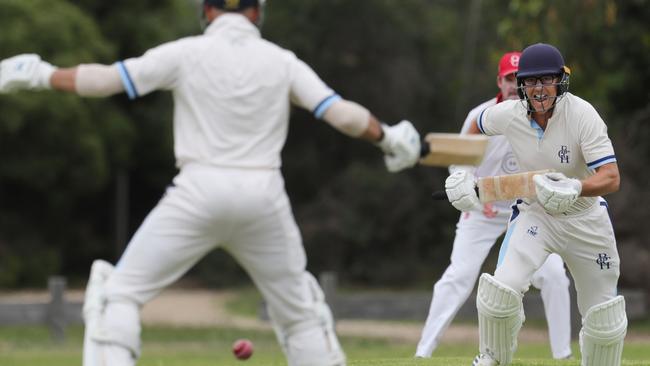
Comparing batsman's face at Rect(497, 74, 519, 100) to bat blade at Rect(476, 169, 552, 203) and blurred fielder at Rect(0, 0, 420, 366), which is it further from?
blurred fielder at Rect(0, 0, 420, 366)

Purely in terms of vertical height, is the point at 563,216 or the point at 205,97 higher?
the point at 205,97

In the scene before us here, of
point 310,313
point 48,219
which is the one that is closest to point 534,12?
point 310,313

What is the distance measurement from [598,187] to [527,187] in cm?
41

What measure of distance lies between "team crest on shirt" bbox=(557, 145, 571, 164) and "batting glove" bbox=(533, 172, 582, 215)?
0.38 metres

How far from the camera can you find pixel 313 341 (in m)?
6.63

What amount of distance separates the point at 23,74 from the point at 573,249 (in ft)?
11.4

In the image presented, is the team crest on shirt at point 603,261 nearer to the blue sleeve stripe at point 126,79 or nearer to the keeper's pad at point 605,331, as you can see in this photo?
the keeper's pad at point 605,331

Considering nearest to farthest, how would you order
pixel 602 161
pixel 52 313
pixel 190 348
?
1. pixel 602 161
2. pixel 52 313
3. pixel 190 348

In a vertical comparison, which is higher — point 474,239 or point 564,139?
point 564,139

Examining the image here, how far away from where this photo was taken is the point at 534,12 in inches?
794

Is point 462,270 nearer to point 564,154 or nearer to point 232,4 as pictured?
point 564,154

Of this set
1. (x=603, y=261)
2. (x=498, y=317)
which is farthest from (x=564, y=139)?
(x=498, y=317)

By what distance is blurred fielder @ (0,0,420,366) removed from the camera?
645cm

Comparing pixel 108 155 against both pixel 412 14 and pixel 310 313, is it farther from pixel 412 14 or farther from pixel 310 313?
pixel 310 313
